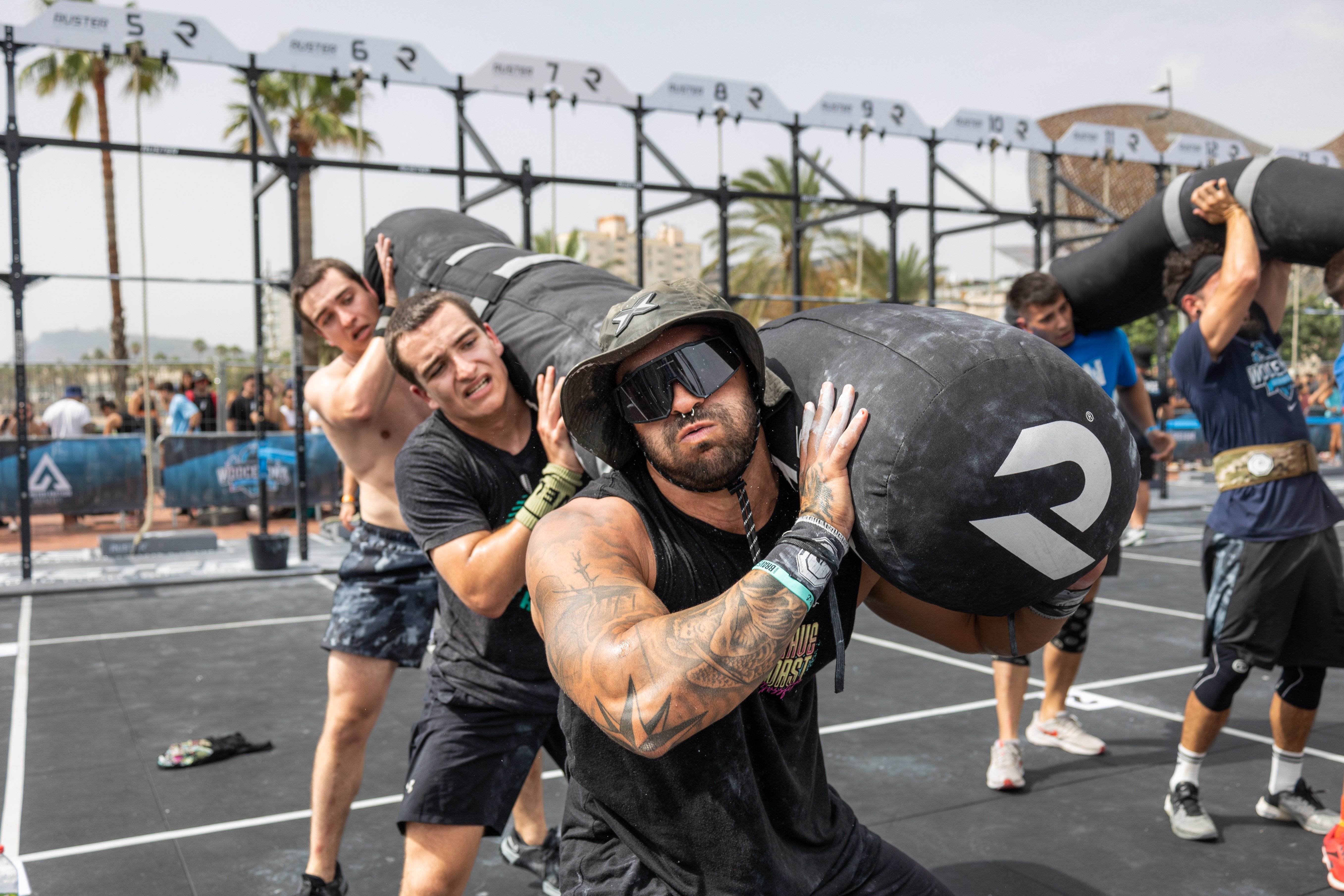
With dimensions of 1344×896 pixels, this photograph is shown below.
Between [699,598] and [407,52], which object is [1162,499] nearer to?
[407,52]

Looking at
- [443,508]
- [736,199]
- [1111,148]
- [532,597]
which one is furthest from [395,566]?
[1111,148]

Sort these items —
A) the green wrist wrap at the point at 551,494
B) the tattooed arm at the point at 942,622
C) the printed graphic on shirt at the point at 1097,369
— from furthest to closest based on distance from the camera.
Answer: the printed graphic on shirt at the point at 1097,369 < the green wrist wrap at the point at 551,494 < the tattooed arm at the point at 942,622

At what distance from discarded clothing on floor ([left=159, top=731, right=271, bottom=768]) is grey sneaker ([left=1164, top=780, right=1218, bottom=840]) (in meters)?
3.77

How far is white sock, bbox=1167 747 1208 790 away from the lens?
12.0ft

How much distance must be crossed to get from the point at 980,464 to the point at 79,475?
12.4 m

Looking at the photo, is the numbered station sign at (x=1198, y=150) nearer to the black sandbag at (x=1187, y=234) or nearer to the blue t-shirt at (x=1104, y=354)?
the blue t-shirt at (x=1104, y=354)

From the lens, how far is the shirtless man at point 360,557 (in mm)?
3195

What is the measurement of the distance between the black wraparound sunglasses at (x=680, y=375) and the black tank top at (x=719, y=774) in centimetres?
19

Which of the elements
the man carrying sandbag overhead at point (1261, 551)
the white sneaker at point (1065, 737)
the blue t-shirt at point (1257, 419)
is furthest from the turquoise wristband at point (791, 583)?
the white sneaker at point (1065, 737)

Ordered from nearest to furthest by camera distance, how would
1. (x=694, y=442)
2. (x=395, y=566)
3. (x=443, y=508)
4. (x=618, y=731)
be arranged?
(x=618, y=731) → (x=694, y=442) → (x=443, y=508) → (x=395, y=566)

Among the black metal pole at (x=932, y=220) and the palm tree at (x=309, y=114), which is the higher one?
the palm tree at (x=309, y=114)

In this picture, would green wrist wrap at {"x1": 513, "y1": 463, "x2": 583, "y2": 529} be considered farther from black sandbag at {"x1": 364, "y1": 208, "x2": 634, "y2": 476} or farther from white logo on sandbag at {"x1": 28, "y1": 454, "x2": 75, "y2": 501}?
white logo on sandbag at {"x1": 28, "y1": 454, "x2": 75, "y2": 501}

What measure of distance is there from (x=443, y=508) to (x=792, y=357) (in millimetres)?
1183

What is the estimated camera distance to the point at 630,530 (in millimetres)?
1810
